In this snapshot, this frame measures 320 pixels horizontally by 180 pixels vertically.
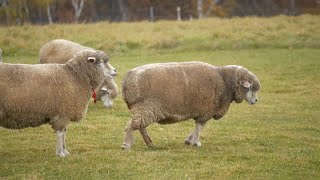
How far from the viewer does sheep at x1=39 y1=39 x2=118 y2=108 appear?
17.2 meters

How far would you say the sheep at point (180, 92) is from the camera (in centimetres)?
1110

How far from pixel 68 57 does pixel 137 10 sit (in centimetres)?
4125

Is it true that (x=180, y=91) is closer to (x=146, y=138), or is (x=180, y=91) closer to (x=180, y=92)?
(x=180, y=92)

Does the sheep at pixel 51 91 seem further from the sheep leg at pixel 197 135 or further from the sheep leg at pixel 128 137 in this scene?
the sheep leg at pixel 197 135

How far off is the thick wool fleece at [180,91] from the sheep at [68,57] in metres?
5.58

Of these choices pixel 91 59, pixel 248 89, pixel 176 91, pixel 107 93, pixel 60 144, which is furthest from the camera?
pixel 107 93

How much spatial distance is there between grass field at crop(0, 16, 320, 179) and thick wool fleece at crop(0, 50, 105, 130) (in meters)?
0.67

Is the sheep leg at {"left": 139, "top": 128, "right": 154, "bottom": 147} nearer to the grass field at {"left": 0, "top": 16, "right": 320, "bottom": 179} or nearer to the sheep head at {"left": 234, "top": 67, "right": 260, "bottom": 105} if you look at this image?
the grass field at {"left": 0, "top": 16, "right": 320, "bottom": 179}

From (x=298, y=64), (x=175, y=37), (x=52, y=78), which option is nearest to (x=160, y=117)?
(x=52, y=78)

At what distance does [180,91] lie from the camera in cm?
1142

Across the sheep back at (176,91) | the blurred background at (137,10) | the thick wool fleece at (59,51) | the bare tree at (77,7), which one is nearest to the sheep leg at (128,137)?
the sheep back at (176,91)

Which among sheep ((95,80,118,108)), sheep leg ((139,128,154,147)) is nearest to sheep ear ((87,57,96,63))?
sheep leg ((139,128,154,147))

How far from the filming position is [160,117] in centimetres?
1123

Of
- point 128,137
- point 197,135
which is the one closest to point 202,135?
point 197,135
